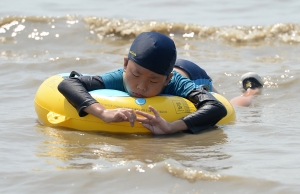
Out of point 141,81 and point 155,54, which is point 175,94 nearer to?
point 141,81

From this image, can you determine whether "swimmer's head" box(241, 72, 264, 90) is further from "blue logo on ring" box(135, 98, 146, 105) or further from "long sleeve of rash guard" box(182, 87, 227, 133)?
"blue logo on ring" box(135, 98, 146, 105)

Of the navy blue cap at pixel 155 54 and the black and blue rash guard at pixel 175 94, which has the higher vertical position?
the navy blue cap at pixel 155 54

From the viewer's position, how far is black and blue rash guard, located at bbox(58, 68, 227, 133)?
5.34 metres

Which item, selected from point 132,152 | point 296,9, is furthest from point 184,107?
point 296,9

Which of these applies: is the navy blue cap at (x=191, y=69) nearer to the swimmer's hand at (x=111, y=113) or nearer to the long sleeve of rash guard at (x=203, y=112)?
the long sleeve of rash guard at (x=203, y=112)

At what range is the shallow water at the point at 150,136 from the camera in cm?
406

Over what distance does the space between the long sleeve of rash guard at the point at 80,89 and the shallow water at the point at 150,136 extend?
0.30 m

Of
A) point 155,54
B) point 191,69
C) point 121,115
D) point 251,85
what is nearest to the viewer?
point 121,115

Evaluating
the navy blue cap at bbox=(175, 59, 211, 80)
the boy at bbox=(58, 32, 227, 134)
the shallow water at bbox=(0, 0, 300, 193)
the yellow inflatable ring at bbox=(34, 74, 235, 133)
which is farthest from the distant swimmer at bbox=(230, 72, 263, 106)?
the yellow inflatable ring at bbox=(34, 74, 235, 133)

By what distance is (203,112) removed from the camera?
546 cm

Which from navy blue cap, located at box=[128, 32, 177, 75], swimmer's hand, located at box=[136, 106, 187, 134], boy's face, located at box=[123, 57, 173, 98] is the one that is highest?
navy blue cap, located at box=[128, 32, 177, 75]

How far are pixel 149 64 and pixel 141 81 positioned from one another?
20cm

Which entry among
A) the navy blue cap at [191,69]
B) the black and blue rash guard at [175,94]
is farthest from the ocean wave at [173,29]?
the black and blue rash guard at [175,94]

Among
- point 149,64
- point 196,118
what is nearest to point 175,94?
point 196,118
